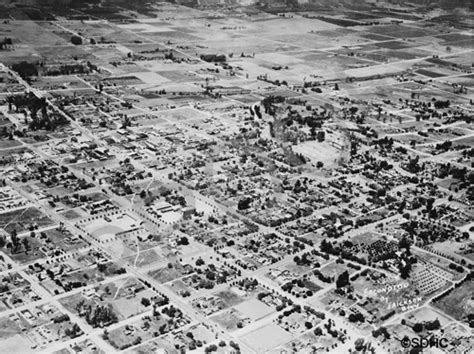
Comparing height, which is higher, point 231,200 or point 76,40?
point 76,40

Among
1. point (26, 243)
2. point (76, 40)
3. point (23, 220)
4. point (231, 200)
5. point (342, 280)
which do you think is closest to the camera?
point (342, 280)

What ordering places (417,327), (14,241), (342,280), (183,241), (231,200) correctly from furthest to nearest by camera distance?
(231,200) < (183,241) < (14,241) < (342,280) < (417,327)

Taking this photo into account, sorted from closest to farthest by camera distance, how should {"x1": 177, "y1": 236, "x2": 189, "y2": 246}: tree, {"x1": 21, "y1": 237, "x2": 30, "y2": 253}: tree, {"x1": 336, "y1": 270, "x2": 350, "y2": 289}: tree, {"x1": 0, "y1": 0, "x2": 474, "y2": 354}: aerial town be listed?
{"x1": 0, "y1": 0, "x2": 474, "y2": 354}: aerial town < {"x1": 336, "y1": 270, "x2": 350, "y2": 289}: tree < {"x1": 21, "y1": 237, "x2": 30, "y2": 253}: tree < {"x1": 177, "y1": 236, "x2": 189, "y2": 246}: tree

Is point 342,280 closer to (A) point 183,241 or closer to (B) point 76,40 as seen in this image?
(A) point 183,241

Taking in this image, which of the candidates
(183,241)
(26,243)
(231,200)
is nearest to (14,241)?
(26,243)

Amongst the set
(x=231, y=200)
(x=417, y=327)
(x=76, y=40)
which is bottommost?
(x=231, y=200)

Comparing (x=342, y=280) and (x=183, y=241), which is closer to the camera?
(x=342, y=280)

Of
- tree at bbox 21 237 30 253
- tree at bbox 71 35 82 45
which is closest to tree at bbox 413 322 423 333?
tree at bbox 21 237 30 253

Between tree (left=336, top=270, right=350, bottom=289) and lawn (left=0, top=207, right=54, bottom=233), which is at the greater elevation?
tree (left=336, top=270, right=350, bottom=289)

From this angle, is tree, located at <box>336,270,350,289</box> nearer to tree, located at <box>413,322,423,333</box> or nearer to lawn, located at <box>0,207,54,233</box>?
tree, located at <box>413,322,423,333</box>
